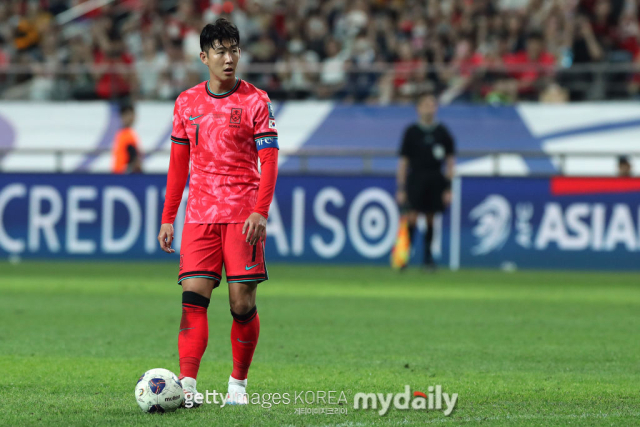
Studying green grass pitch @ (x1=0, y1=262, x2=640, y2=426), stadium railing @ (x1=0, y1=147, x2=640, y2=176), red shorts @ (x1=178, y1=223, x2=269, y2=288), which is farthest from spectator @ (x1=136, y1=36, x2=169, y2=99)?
red shorts @ (x1=178, y1=223, x2=269, y2=288)

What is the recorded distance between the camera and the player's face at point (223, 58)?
5.45 meters

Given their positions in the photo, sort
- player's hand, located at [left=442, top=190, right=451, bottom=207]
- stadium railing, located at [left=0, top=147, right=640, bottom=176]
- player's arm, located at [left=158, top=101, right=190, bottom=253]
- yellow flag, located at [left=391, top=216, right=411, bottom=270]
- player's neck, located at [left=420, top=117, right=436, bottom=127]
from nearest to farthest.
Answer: player's arm, located at [left=158, top=101, right=190, bottom=253]
player's neck, located at [left=420, top=117, right=436, bottom=127]
player's hand, located at [left=442, top=190, right=451, bottom=207]
yellow flag, located at [left=391, top=216, right=411, bottom=270]
stadium railing, located at [left=0, top=147, right=640, bottom=176]

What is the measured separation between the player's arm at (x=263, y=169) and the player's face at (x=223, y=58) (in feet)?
0.81

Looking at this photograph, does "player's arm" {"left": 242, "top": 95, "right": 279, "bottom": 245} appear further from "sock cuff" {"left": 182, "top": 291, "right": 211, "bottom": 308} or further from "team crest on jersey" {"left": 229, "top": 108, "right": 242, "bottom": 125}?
"sock cuff" {"left": 182, "top": 291, "right": 211, "bottom": 308}

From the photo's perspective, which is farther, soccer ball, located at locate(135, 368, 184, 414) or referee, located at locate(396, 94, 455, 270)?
referee, located at locate(396, 94, 455, 270)

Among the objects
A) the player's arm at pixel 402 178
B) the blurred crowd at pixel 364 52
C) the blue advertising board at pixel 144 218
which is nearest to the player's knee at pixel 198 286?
the player's arm at pixel 402 178

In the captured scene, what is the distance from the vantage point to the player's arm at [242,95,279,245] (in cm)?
535

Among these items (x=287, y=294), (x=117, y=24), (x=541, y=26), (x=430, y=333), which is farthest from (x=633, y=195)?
(x=117, y=24)

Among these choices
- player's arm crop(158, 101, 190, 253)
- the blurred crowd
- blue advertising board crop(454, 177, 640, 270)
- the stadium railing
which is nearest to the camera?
player's arm crop(158, 101, 190, 253)

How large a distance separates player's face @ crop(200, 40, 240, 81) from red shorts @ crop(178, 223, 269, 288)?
808 mm

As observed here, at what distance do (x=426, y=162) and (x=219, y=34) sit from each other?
9.40 meters

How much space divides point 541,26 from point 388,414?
15.3m

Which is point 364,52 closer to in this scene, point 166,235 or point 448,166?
point 448,166

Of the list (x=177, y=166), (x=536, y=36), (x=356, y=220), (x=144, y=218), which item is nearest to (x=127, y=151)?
(x=144, y=218)
